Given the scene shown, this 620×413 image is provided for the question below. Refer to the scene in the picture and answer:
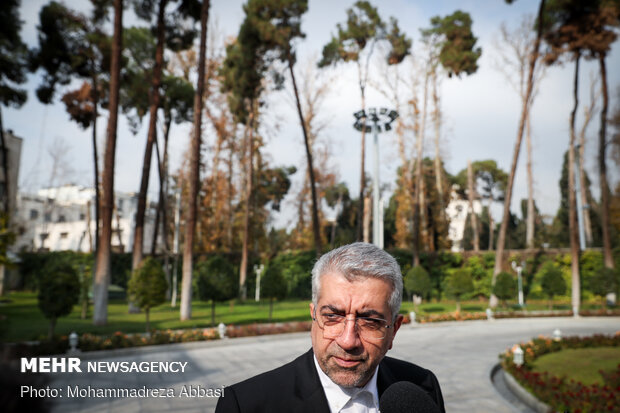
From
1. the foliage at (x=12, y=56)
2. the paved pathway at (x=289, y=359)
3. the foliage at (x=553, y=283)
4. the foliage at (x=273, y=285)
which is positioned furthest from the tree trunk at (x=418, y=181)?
the foliage at (x=12, y=56)

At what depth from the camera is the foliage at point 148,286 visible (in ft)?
44.2

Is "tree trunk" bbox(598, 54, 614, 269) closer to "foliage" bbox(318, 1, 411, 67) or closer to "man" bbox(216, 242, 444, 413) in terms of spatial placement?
"foliage" bbox(318, 1, 411, 67)

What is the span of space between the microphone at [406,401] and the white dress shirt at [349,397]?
331 mm

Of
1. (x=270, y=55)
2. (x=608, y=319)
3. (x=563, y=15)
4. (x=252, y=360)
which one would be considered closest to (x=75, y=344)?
(x=252, y=360)

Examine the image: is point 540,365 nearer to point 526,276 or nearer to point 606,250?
point 606,250

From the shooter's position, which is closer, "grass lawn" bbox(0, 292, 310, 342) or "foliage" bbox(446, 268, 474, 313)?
"grass lawn" bbox(0, 292, 310, 342)

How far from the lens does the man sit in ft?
4.97

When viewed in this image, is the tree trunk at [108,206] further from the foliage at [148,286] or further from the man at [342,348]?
the man at [342,348]

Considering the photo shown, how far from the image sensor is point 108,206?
14.4 metres

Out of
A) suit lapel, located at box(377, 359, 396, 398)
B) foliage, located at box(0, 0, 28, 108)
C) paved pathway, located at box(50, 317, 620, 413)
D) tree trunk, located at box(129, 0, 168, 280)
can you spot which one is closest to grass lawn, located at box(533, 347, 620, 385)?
paved pathway, located at box(50, 317, 620, 413)

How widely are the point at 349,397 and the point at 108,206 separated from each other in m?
14.5

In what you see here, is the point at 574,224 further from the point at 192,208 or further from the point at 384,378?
the point at 384,378

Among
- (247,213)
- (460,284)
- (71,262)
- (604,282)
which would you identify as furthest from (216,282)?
(71,262)

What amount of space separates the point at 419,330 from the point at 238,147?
62.1ft
